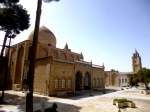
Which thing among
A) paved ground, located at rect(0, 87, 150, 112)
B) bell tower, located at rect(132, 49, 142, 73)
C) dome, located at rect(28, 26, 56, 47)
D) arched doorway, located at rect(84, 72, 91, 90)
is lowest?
paved ground, located at rect(0, 87, 150, 112)

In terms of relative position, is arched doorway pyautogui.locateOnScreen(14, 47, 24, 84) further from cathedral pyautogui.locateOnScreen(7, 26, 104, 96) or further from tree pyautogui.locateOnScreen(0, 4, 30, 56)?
tree pyautogui.locateOnScreen(0, 4, 30, 56)

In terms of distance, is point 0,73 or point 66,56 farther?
point 66,56

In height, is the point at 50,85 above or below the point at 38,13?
below

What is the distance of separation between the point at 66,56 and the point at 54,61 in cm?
1429

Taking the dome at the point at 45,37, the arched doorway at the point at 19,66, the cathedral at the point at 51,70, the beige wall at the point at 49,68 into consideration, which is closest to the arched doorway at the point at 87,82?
the cathedral at the point at 51,70

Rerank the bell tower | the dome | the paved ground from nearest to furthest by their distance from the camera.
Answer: the paved ground
the dome
the bell tower

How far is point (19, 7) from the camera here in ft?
66.8

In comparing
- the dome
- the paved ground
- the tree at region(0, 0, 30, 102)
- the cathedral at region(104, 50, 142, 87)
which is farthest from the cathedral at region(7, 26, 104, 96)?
the cathedral at region(104, 50, 142, 87)

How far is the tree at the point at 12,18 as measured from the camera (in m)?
19.4

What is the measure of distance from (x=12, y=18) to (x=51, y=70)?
32.7 ft

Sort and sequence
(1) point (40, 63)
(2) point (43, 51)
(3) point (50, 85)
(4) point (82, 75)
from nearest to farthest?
(3) point (50, 85) < (1) point (40, 63) < (4) point (82, 75) < (2) point (43, 51)

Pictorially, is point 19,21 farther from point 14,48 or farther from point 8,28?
point 14,48

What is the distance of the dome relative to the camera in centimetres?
3100

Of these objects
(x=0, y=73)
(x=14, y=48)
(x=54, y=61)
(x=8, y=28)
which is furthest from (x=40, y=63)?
(x=0, y=73)
